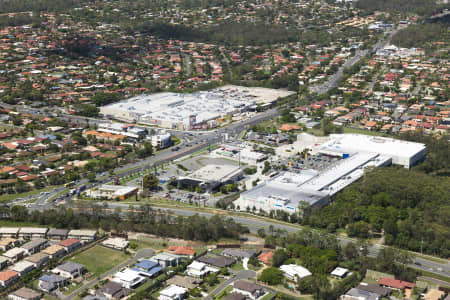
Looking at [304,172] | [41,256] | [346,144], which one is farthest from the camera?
[346,144]

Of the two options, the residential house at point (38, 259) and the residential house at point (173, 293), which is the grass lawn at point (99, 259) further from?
the residential house at point (173, 293)

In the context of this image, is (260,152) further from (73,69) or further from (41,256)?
(73,69)

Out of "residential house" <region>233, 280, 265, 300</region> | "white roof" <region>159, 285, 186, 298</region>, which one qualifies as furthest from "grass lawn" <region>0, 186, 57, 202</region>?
"residential house" <region>233, 280, 265, 300</region>

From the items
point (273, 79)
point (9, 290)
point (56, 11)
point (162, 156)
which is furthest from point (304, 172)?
point (56, 11)

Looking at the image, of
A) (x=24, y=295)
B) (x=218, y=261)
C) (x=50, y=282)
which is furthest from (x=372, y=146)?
(x=24, y=295)

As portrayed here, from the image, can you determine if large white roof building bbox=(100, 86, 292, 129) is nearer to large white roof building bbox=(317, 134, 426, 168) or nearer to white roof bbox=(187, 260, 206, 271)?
large white roof building bbox=(317, 134, 426, 168)

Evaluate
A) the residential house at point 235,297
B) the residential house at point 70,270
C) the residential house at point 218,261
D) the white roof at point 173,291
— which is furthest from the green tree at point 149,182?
the residential house at point 235,297
